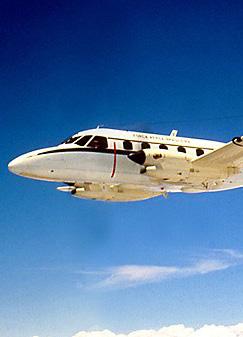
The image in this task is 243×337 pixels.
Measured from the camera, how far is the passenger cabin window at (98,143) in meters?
38.4

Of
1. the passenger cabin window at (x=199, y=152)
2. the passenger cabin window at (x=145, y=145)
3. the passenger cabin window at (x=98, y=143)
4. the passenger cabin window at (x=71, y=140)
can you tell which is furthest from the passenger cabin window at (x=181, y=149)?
the passenger cabin window at (x=71, y=140)

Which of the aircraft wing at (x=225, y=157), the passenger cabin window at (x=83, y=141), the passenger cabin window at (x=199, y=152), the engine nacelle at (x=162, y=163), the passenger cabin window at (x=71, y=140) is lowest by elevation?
the engine nacelle at (x=162, y=163)

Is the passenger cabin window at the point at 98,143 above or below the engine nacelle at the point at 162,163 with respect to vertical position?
above

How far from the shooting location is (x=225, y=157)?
38656 mm

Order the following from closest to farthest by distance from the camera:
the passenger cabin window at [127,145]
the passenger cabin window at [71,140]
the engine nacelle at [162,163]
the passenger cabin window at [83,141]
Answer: the engine nacelle at [162,163]
the passenger cabin window at [83,141]
the passenger cabin window at [127,145]
the passenger cabin window at [71,140]

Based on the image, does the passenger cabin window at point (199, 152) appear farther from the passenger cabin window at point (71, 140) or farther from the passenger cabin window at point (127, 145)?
the passenger cabin window at point (71, 140)

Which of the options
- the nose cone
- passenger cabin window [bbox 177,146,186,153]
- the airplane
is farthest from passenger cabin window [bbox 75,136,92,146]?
passenger cabin window [bbox 177,146,186,153]

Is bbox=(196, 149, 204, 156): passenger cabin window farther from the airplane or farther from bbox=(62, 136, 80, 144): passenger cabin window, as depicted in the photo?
bbox=(62, 136, 80, 144): passenger cabin window

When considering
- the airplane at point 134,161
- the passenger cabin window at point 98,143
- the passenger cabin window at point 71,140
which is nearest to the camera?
the airplane at point 134,161

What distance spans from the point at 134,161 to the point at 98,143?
2589 mm

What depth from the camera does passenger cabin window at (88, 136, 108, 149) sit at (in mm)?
38406

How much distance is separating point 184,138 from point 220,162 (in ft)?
10.4

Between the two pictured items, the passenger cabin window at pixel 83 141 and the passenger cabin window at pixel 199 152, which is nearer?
the passenger cabin window at pixel 83 141

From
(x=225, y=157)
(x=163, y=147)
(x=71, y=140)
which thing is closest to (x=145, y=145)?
(x=163, y=147)
